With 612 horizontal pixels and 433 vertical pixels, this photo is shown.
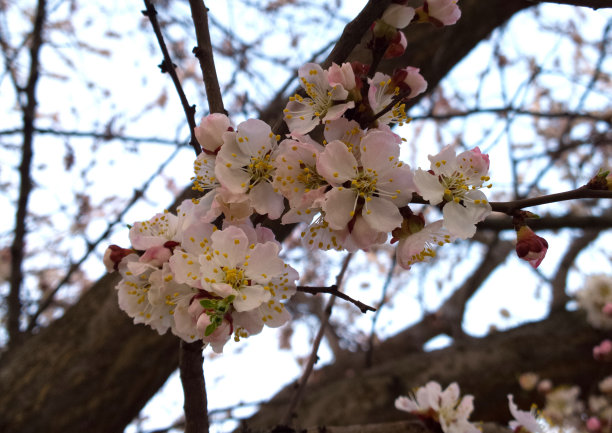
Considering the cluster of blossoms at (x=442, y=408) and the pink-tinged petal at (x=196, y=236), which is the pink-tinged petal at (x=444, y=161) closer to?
the pink-tinged petal at (x=196, y=236)

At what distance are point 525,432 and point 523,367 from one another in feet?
4.53

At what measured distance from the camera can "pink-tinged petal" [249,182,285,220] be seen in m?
0.92

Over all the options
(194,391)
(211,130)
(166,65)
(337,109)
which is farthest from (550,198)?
(166,65)

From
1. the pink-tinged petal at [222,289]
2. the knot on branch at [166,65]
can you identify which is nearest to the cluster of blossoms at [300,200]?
the pink-tinged petal at [222,289]

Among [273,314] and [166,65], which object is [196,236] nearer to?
[273,314]

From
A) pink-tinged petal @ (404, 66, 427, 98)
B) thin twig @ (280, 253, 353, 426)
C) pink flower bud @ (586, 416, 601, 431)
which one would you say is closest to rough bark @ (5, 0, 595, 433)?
thin twig @ (280, 253, 353, 426)

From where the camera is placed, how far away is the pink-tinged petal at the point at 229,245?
854 millimetres

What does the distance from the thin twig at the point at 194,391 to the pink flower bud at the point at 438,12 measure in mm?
887

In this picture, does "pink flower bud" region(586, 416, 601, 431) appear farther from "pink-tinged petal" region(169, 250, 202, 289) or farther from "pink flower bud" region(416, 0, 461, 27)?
"pink-tinged petal" region(169, 250, 202, 289)

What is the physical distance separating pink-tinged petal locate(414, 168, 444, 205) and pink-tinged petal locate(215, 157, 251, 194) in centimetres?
32

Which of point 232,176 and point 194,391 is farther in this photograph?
point 194,391

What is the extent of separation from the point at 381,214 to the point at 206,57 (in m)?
0.65

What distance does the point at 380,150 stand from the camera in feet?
2.84

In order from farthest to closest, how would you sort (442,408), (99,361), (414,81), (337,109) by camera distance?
(99,361) → (442,408) → (414,81) → (337,109)
